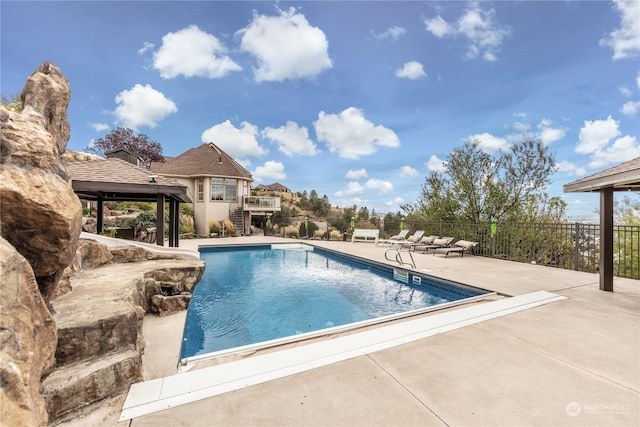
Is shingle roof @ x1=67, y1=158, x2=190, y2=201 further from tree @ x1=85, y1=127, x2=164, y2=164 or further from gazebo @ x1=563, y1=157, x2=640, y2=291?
tree @ x1=85, y1=127, x2=164, y2=164

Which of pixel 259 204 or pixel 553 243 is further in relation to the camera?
pixel 259 204

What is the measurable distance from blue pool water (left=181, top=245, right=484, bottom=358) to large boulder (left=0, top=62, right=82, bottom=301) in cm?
291

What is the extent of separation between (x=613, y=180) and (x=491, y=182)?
7623 mm

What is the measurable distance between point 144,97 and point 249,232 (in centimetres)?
1165

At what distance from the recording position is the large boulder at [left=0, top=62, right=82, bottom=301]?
5.38 ft

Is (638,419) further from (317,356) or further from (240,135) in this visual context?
(240,135)

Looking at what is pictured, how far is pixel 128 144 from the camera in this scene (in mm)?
33531

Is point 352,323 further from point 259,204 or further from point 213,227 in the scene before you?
point 259,204

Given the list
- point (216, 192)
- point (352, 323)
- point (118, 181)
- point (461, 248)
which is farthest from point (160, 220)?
point (216, 192)

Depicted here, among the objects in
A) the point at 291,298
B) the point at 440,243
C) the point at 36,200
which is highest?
the point at 36,200

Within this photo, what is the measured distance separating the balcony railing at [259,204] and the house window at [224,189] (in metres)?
1.23

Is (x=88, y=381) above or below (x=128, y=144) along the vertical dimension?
below

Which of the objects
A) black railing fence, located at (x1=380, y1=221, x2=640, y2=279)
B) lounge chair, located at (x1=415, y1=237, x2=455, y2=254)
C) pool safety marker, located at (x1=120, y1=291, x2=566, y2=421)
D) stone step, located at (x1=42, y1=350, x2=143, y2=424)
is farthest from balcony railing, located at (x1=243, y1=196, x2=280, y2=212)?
stone step, located at (x1=42, y1=350, x2=143, y2=424)

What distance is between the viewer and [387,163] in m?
23.7
